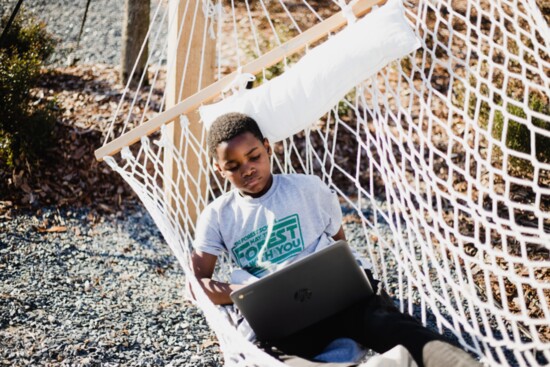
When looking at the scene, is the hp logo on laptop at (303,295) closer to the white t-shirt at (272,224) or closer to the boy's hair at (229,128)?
the white t-shirt at (272,224)

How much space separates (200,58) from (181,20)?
6.4 inches

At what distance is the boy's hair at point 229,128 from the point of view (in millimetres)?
1653

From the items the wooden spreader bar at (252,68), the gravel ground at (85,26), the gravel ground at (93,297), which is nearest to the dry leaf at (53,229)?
the gravel ground at (93,297)

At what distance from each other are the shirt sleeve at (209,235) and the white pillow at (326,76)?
0.96 feet

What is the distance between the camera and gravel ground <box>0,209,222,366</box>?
2006mm

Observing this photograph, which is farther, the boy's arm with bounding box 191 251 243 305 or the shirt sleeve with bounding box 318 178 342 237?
the shirt sleeve with bounding box 318 178 342 237

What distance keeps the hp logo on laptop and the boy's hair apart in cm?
45

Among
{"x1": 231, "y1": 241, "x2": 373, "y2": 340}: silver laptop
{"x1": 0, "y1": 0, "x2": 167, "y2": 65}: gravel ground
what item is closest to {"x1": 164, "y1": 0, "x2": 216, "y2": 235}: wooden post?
{"x1": 231, "y1": 241, "x2": 373, "y2": 340}: silver laptop

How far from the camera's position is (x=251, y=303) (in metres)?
1.45

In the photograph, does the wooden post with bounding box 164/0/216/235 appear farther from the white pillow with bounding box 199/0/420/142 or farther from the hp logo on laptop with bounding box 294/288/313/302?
the hp logo on laptop with bounding box 294/288/313/302

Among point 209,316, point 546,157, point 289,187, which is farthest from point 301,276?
point 546,157

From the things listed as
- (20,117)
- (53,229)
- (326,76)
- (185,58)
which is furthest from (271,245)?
(20,117)

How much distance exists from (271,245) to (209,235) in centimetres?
18

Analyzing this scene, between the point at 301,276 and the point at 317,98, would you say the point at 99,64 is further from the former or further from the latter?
the point at 301,276
